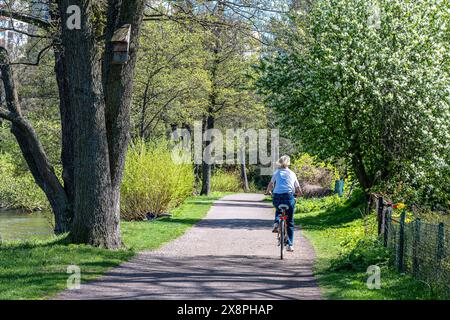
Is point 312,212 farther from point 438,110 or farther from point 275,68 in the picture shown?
point 438,110

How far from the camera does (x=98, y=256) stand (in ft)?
40.9

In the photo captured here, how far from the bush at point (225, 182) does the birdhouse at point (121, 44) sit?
44.3m

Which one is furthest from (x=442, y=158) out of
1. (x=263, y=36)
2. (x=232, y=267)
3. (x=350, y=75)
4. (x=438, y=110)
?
(x=232, y=267)

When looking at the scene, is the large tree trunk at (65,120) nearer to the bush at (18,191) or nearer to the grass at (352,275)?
the grass at (352,275)

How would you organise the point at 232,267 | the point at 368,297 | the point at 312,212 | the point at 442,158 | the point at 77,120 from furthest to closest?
the point at 312,212
the point at 442,158
the point at 77,120
the point at 232,267
the point at 368,297

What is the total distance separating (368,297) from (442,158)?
1098 centimetres

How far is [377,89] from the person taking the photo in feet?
65.9

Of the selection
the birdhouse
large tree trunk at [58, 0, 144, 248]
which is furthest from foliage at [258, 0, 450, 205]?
the birdhouse

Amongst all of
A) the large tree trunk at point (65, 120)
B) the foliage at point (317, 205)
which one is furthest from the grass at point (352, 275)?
the foliage at point (317, 205)

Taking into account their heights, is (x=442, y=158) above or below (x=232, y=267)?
above

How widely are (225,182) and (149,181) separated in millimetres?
34547

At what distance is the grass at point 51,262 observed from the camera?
917cm

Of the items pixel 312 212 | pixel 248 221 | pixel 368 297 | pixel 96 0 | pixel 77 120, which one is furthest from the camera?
pixel 312 212

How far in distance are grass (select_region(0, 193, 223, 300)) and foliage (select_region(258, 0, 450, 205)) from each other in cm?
593
